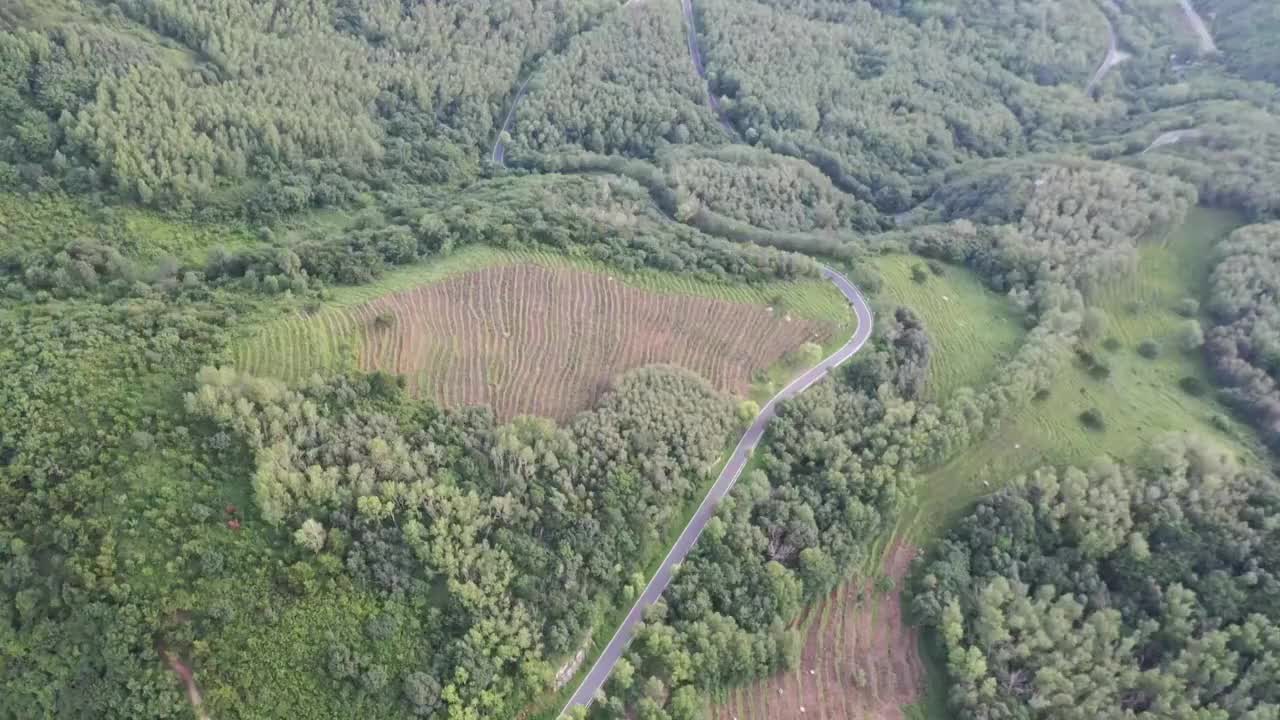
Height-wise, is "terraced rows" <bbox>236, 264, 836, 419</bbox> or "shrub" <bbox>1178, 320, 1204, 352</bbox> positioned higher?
"shrub" <bbox>1178, 320, 1204, 352</bbox>

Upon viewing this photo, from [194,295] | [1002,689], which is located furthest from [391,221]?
[1002,689]

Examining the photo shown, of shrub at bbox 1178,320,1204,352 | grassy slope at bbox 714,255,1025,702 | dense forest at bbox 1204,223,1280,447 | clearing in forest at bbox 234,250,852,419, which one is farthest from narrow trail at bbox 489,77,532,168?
dense forest at bbox 1204,223,1280,447

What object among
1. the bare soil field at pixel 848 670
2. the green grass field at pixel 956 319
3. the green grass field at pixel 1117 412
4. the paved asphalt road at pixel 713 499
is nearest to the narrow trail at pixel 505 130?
the paved asphalt road at pixel 713 499

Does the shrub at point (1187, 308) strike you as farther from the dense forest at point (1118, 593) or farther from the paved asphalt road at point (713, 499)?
the paved asphalt road at point (713, 499)

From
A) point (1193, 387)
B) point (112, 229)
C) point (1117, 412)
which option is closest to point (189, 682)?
point (112, 229)

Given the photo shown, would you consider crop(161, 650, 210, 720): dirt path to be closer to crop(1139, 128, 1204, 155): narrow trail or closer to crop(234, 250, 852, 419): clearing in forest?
crop(234, 250, 852, 419): clearing in forest
